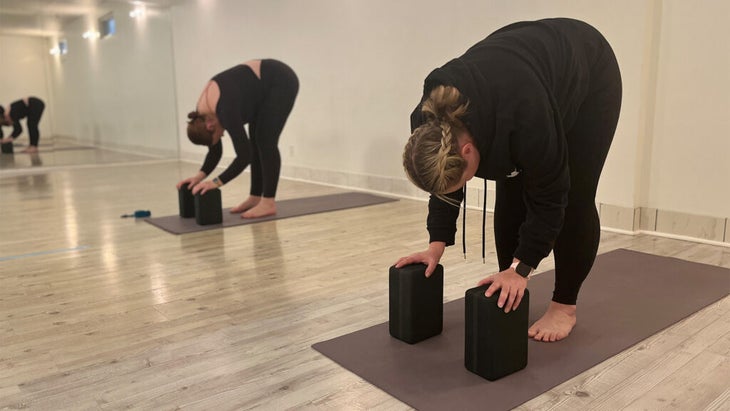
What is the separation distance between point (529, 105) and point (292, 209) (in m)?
2.82

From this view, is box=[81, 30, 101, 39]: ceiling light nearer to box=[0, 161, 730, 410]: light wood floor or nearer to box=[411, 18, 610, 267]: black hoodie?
box=[0, 161, 730, 410]: light wood floor

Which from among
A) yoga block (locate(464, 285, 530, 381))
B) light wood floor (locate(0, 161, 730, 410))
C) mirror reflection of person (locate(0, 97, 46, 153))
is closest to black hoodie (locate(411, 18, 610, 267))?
yoga block (locate(464, 285, 530, 381))

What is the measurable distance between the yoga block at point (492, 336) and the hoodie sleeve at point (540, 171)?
136mm

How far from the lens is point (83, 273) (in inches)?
96.4

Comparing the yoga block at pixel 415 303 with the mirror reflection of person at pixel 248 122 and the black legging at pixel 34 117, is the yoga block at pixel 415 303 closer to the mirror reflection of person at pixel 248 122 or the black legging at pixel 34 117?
the mirror reflection of person at pixel 248 122

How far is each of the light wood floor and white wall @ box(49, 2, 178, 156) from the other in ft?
13.7

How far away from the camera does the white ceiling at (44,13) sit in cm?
656

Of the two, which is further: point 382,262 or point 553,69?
point 382,262

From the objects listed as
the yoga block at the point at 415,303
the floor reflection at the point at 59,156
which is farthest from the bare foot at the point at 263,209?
the floor reflection at the point at 59,156

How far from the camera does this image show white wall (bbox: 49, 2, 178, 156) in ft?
24.0

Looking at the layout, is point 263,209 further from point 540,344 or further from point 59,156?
point 59,156

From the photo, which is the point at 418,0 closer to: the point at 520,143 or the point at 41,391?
the point at 520,143

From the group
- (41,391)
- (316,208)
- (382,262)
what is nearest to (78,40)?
(316,208)

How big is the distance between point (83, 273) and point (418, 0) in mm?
2870
